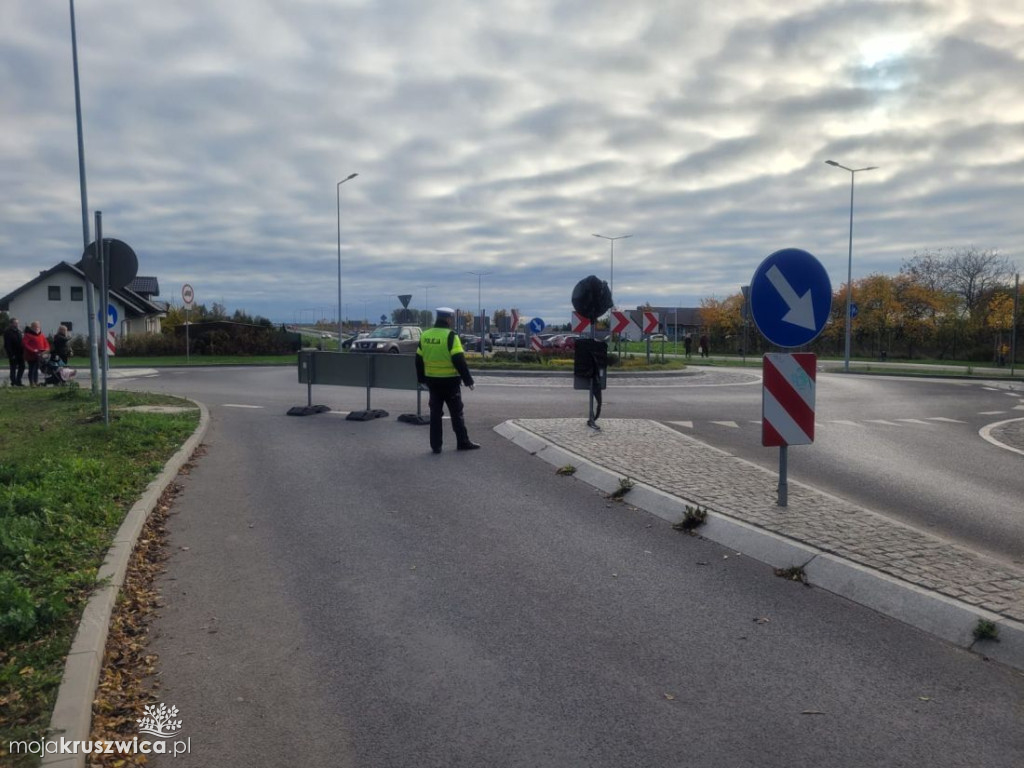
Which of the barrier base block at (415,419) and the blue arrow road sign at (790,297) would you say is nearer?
the blue arrow road sign at (790,297)

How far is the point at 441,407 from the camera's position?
1170cm

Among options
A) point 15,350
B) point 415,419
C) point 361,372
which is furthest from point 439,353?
point 15,350

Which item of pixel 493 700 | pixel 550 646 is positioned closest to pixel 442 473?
pixel 550 646

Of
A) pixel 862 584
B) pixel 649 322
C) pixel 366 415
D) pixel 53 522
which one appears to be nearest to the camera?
pixel 862 584

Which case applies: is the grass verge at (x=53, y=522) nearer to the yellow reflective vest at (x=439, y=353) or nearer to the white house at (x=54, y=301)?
the yellow reflective vest at (x=439, y=353)

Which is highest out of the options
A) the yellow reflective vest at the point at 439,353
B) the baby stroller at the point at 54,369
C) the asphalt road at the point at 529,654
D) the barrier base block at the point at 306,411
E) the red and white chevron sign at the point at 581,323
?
the red and white chevron sign at the point at 581,323

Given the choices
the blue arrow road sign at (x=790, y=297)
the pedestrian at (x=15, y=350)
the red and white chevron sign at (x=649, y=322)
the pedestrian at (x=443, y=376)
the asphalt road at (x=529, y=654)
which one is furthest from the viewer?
the red and white chevron sign at (x=649, y=322)

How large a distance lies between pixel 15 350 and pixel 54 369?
41.5 inches

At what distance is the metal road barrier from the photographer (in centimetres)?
1473

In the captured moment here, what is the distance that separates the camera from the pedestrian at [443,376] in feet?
38.3

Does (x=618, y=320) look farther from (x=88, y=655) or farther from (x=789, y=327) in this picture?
(x=88, y=655)

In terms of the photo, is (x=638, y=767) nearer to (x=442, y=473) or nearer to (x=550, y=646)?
(x=550, y=646)

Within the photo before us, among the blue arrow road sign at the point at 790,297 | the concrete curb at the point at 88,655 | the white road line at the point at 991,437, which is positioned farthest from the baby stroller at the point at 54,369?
the white road line at the point at 991,437

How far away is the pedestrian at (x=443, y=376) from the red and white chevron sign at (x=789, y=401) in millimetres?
4723
